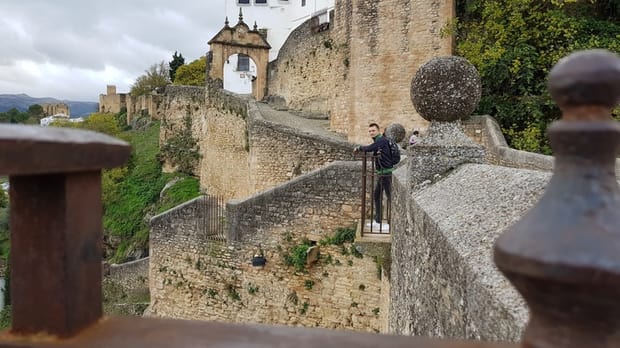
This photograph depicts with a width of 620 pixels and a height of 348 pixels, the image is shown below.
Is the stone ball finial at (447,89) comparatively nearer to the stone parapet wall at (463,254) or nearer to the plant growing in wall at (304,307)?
the stone parapet wall at (463,254)

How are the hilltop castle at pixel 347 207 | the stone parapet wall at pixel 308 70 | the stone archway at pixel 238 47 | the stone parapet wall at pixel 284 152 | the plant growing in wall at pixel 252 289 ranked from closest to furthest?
the hilltop castle at pixel 347 207 → the plant growing in wall at pixel 252 289 → the stone parapet wall at pixel 284 152 → the stone parapet wall at pixel 308 70 → the stone archway at pixel 238 47

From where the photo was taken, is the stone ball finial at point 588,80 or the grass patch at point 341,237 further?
the grass patch at point 341,237

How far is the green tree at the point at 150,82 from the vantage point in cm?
5328

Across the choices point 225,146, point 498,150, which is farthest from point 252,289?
point 225,146

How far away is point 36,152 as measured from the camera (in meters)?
0.88

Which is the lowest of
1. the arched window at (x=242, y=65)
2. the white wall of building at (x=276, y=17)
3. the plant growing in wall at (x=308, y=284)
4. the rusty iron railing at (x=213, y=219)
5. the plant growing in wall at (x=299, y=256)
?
the plant growing in wall at (x=308, y=284)

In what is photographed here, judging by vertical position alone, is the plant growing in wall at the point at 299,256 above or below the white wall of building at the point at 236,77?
below

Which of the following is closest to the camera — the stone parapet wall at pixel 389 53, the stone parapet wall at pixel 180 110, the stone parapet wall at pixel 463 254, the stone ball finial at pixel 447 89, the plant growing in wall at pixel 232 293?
the stone parapet wall at pixel 463 254

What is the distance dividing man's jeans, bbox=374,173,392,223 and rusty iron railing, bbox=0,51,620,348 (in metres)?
6.46

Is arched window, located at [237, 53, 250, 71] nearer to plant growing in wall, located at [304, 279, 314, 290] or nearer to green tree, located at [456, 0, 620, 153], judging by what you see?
green tree, located at [456, 0, 620, 153]

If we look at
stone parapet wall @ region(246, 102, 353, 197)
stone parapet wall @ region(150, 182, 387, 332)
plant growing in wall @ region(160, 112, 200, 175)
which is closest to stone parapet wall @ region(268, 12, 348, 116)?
plant growing in wall @ region(160, 112, 200, 175)

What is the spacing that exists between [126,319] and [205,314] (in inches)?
375

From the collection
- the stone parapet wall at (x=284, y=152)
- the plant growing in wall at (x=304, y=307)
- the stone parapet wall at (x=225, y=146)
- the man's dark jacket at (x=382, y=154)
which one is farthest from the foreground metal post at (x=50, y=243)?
the stone parapet wall at (x=225, y=146)

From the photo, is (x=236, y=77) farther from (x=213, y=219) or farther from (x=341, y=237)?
(x=341, y=237)
